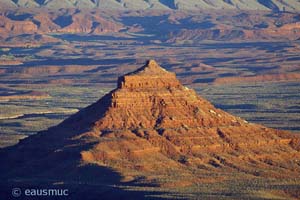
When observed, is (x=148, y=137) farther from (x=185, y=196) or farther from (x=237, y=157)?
(x=185, y=196)

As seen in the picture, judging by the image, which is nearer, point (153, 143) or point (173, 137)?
point (153, 143)

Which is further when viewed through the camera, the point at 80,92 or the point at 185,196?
the point at 80,92

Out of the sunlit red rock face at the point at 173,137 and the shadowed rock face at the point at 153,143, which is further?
the sunlit red rock face at the point at 173,137

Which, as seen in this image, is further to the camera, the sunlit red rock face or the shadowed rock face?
the sunlit red rock face

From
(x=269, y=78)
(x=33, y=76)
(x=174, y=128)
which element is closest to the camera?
(x=174, y=128)

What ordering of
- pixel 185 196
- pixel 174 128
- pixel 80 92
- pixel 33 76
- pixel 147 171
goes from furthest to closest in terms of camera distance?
pixel 33 76
pixel 80 92
pixel 174 128
pixel 147 171
pixel 185 196

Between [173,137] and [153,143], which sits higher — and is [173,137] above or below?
above

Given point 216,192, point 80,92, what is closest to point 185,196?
point 216,192
